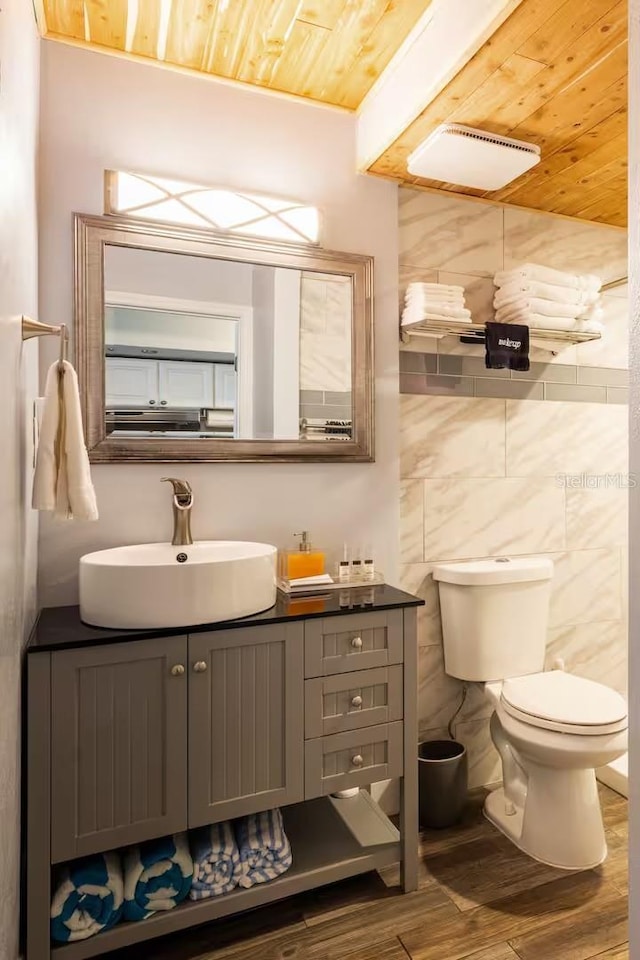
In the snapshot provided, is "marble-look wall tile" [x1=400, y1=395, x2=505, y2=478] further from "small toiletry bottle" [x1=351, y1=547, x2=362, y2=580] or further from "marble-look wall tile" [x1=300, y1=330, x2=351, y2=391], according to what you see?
"small toiletry bottle" [x1=351, y1=547, x2=362, y2=580]

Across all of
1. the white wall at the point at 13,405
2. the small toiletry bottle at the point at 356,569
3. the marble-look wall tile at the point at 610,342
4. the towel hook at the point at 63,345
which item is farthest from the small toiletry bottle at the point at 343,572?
the marble-look wall tile at the point at 610,342

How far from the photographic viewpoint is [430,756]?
2184 mm

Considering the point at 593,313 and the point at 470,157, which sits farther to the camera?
the point at 593,313

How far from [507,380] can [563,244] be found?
0.66 meters

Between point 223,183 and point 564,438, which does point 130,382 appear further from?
point 564,438

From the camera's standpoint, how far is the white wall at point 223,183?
1.72 m

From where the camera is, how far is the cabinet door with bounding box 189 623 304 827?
1.52 meters

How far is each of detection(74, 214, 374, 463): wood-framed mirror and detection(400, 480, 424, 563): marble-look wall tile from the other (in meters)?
0.22

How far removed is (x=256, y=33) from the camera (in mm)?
1723

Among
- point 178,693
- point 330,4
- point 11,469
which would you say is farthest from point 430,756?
point 330,4

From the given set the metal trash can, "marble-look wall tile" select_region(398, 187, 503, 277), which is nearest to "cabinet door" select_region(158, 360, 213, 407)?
"marble-look wall tile" select_region(398, 187, 503, 277)

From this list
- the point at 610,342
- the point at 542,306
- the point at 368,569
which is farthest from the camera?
the point at 610,342

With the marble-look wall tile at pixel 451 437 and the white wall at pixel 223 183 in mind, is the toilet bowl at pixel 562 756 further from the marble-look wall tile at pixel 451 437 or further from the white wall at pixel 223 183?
the marble-look wall tile at pixel 451 437

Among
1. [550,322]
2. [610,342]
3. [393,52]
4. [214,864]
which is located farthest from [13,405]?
[610,342]
